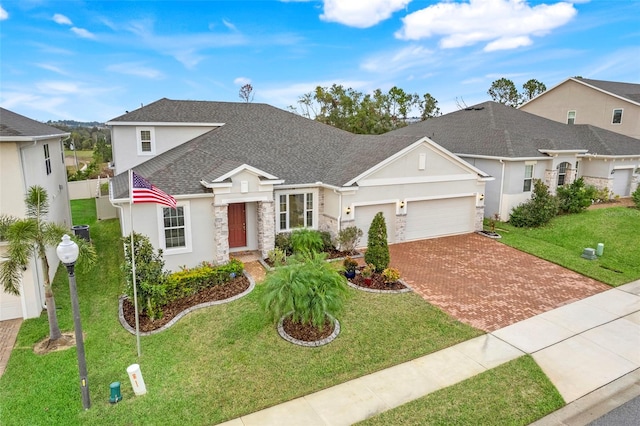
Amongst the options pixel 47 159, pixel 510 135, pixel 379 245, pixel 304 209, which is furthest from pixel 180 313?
pixel 510 135

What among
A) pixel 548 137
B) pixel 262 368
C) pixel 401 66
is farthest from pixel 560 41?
pixel 262 368

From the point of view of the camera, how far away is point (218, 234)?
13.9 m

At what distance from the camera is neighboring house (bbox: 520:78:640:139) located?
29828mm

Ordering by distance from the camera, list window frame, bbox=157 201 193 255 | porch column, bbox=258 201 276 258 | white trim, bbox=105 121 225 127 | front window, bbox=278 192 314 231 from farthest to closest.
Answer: white trim, bbox=105 121 225 127 < front window, bbox=278 192 314 231 < porch column, bbox=258 201 276 258 < window frame, bbox=157 201 193 255

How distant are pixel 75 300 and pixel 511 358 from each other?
30.9ft

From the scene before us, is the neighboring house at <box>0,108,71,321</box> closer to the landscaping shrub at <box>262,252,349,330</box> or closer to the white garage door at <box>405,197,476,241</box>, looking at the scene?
the landscaping shrub at <box>262,252,349,330</box>

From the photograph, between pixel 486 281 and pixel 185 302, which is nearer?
pixel 185 302

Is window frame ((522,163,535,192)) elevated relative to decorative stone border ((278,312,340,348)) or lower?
elevated

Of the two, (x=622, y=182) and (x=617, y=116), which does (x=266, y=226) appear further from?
(x=617, y=116)

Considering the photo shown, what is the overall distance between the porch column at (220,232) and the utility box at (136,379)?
7.00 m

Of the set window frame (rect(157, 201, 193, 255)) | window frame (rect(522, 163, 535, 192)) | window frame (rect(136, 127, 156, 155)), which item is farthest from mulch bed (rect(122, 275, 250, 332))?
window frame (rect(522, 163, 535, 192))

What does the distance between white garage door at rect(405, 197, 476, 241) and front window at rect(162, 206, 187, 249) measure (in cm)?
Answer: 1023

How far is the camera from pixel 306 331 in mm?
9727

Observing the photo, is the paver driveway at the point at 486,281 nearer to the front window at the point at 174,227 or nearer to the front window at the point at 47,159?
the front window at the point at 174,227
